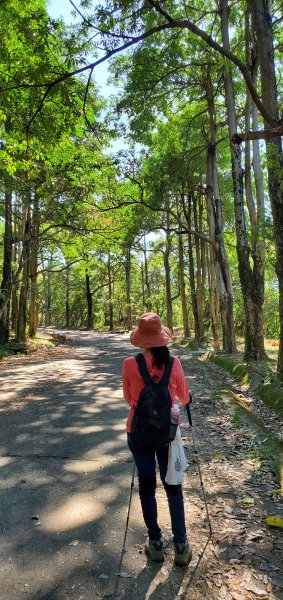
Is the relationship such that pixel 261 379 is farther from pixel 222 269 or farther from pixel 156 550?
pixel 222 269

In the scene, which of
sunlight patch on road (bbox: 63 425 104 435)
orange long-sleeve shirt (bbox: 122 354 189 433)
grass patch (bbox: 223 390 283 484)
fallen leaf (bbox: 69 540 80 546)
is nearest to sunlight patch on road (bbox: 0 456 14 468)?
sunlight patch on road (bbox: 63 425 104 435)

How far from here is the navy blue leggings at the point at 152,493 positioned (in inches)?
116

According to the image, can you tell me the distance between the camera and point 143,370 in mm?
2941

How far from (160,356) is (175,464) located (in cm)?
79

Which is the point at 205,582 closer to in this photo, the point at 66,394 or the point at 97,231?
the point at 66,394

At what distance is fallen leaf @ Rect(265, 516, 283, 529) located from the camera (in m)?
3.42

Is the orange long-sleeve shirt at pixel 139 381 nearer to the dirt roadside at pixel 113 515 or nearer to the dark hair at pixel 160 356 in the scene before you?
the dark hair at pixel 160 356

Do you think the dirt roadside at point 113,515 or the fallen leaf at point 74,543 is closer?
the dirt roadside at point 113,515

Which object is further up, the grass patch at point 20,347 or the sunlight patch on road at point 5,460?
the grass patch at point 20,347

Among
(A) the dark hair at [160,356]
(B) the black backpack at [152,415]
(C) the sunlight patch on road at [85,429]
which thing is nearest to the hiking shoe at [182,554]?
(B) the black backpack at [152,415]

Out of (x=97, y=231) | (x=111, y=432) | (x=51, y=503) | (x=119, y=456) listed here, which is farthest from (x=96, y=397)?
(x=97, y=231)

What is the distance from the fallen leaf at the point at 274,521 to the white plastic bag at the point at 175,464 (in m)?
1.13

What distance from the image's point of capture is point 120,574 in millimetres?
2828

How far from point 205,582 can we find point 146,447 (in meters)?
0.98
